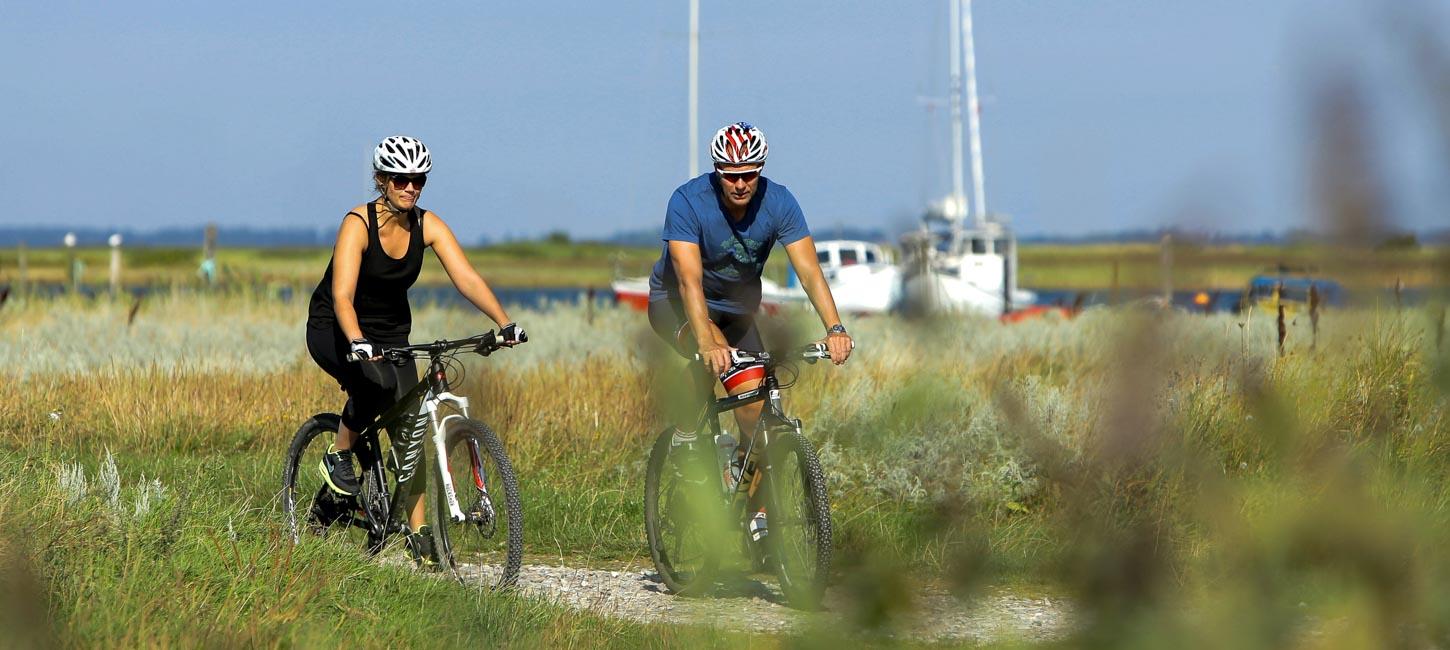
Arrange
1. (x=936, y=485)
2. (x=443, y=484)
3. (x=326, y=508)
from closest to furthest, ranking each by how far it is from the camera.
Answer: (x=936, y=485) < (x=443, y=484) < (x=326, y=508)

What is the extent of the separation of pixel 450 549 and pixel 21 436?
4.51 metres

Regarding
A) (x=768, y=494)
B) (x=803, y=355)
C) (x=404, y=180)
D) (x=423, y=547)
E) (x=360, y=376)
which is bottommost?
(x=423, y=547)

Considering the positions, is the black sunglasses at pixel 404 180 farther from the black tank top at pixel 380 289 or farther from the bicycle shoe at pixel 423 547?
the bicycle shoe at pixel 423 547

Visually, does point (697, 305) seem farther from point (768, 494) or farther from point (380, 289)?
point (380, 289)

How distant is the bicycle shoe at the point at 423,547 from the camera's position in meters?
6.57

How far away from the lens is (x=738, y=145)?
6.37 metres

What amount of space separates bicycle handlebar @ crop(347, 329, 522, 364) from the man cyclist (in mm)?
743

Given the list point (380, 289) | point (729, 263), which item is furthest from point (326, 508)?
point (729, 263)

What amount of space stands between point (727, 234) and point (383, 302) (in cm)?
146

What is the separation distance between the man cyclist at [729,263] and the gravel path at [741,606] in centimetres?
67

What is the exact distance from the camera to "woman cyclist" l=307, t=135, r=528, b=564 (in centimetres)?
642

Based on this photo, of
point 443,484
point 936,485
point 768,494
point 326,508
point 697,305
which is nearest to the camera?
point 936,485

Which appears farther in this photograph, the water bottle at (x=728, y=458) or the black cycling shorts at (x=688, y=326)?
the black cycling shorts at (x=688, y=326)

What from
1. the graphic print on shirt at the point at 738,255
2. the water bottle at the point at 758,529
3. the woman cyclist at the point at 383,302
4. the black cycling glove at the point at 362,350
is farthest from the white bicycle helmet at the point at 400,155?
the water bottle at the point at 758,529
